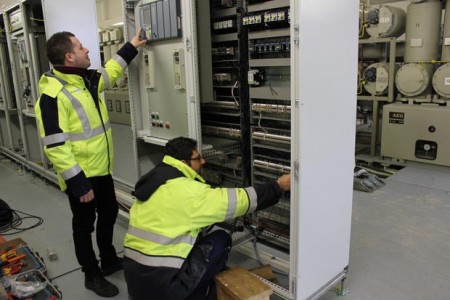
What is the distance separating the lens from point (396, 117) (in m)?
4.40

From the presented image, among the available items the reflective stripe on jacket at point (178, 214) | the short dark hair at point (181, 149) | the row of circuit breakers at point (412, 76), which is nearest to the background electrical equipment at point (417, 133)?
the row of circuit breakers at point (412, 76)

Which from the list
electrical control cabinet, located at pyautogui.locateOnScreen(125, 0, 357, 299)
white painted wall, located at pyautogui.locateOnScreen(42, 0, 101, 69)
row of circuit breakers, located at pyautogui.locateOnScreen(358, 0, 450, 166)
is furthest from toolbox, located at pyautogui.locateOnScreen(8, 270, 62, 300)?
row of circuit breakers, located at pyautogui.locateOnScreen(358, 0, 450, 166)

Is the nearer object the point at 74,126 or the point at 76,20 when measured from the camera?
the point at 74,126

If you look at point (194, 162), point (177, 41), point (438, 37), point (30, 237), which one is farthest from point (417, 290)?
point (438, 37)

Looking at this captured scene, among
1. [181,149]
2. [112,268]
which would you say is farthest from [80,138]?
[112,268]

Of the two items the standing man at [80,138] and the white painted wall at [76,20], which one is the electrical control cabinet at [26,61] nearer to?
the white painted wall at [76,20]

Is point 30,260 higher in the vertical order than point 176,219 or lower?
lower

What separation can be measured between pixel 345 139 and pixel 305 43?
611mm

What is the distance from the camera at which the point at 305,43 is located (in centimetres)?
155

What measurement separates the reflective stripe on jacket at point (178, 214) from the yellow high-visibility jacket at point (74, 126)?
0.57 m

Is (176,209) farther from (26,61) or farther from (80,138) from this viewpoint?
(26,61)

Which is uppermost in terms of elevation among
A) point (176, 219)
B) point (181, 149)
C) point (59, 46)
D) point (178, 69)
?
point (59, 46)

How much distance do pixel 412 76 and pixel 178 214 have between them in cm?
378

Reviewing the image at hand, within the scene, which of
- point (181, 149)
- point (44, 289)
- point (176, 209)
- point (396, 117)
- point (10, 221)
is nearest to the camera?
point (176, 209)
